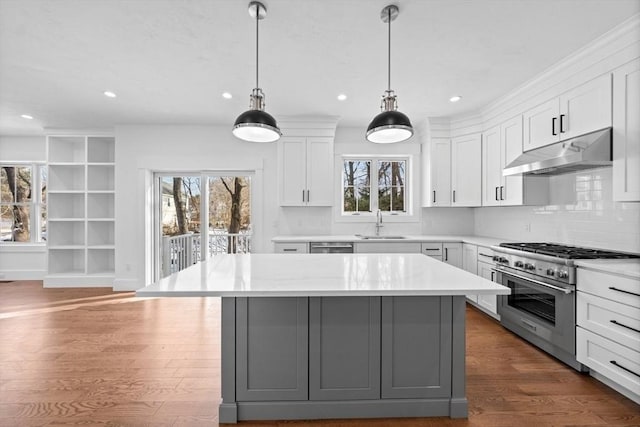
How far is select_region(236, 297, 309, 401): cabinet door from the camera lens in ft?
6.20

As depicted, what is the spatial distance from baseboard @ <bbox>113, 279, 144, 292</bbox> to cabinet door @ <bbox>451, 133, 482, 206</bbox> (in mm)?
5084

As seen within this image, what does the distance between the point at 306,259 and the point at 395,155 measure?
3.16 m

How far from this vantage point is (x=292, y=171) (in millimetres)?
4715

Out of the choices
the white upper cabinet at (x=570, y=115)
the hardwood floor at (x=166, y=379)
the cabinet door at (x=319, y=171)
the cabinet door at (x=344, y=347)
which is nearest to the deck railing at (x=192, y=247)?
the cabinet door at (x=319, y=171)

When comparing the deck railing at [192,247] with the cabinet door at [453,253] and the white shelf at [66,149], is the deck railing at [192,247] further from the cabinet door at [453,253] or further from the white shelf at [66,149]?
the cabinet door at [453,253]

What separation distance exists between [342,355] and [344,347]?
0.16 ft

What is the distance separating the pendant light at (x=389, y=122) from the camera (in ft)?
6.57

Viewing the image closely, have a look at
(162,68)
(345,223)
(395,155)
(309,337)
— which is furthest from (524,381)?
(162,68)

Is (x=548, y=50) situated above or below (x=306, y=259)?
above

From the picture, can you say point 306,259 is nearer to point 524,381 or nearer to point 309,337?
point 309,337

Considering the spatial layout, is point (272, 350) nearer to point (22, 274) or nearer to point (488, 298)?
point (488, 298)

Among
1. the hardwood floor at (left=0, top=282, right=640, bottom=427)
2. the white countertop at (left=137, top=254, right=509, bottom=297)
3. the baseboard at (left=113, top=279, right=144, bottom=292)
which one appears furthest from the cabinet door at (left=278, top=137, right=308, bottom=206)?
the baseboard at (left=113, top=279, right=144, bottom=292)

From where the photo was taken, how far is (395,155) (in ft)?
16.7

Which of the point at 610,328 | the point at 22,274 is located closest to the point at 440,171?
the point at 610,328
